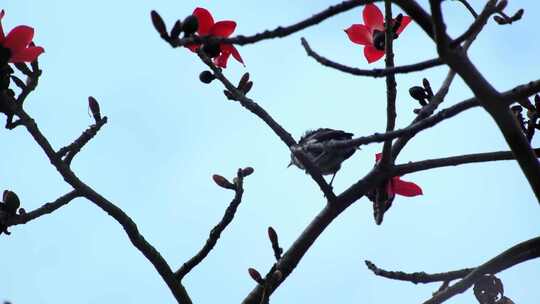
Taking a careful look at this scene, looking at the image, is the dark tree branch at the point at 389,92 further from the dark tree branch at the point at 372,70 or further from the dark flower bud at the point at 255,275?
the dark flower bud at the point at 255,275

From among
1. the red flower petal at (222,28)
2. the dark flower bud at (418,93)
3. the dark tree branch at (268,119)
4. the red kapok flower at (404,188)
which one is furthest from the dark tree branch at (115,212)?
the dark flower bud at (418,93)

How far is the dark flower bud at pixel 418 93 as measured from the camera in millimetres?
3268

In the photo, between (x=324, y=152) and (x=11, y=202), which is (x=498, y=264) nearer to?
(x=324, y=152)

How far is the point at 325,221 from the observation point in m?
3.02

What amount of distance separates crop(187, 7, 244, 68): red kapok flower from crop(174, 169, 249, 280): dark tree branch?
1.77ft

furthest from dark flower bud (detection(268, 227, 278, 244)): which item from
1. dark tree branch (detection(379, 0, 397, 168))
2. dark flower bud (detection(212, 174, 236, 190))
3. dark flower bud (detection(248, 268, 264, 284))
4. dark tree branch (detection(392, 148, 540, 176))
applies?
dark tree branch (detection(392, 148, 540, 176))

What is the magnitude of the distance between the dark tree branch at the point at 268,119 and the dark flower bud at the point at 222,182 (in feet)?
1.18

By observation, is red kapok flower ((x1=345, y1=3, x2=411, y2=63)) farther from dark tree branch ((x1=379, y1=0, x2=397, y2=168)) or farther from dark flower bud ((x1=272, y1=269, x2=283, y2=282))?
dark flower bud ((x1=272, y1=269, x2=283, y2=282))

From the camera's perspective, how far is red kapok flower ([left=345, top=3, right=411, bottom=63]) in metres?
3.44

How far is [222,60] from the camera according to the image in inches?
132

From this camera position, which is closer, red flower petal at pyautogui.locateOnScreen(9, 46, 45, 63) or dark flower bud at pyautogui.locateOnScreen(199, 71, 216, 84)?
red flower petal at pyautogui.locateOnScreen(9, 46, 45, 63)

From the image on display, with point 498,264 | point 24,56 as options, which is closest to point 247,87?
point 24,56

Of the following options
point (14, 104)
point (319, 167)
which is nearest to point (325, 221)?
point (319, 167)

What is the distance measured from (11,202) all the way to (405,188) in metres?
1.67
